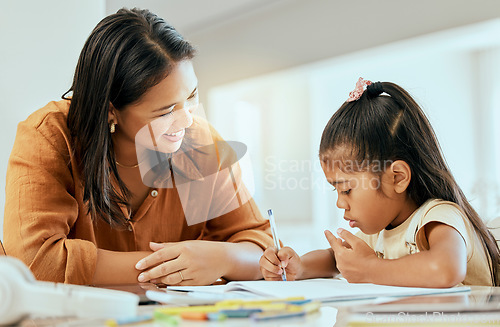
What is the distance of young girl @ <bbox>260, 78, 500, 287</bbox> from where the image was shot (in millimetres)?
987

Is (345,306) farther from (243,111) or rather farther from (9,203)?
(243,111)

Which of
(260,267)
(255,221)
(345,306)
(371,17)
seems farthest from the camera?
(371,17)

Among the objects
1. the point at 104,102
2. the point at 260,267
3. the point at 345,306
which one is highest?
the point at 104,102

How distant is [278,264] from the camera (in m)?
1.07

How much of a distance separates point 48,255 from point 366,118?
717mm

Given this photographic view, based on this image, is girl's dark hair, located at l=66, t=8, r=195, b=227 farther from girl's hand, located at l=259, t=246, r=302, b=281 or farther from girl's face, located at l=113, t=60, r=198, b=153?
girl's hand, located at l=259, t=246, r=302, b=281

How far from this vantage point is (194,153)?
4.50 ft

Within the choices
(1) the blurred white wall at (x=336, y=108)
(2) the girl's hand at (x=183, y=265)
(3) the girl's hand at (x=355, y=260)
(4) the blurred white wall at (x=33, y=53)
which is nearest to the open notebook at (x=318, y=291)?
(3) the girl's hand at (x=355, y=260)

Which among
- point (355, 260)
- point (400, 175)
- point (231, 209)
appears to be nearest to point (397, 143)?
point (400, 175)

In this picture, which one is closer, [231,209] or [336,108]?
[231,209]

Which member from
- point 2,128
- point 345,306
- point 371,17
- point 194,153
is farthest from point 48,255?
point 371,17

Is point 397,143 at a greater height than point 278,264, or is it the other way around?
point 397,143

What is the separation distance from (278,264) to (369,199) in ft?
0.77

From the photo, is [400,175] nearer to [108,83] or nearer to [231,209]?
[231,209]
